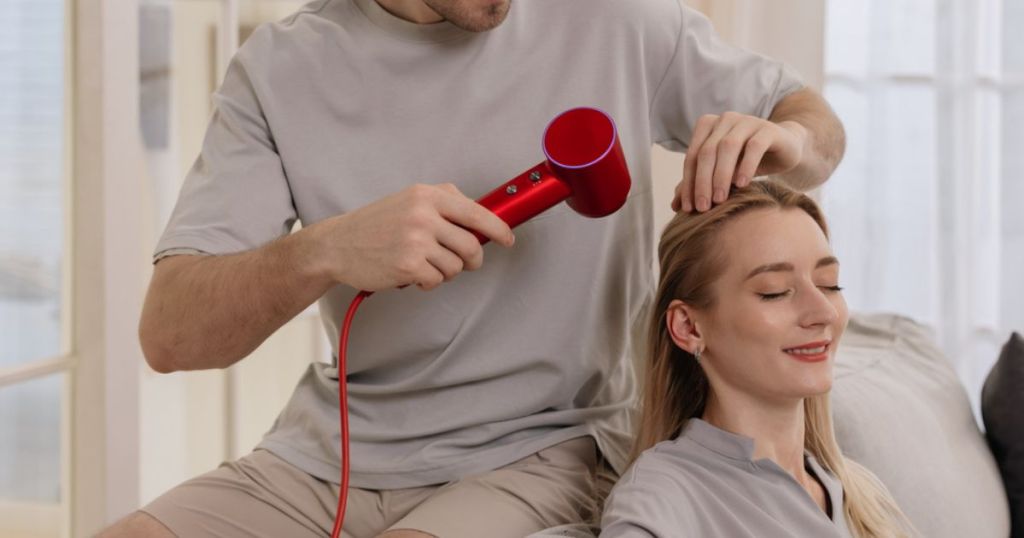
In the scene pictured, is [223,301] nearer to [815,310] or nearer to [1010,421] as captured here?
[815,310]

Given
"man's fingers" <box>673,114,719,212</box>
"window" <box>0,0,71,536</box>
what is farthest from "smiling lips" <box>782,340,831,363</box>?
"window" <box>0,0,71,536</box>

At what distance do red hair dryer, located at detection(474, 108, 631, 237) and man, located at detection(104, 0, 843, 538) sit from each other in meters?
0.16

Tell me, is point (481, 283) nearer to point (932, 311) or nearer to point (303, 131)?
point (303, 131)

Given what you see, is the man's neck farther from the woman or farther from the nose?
the nose

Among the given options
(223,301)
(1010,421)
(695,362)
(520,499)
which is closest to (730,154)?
(695,362)

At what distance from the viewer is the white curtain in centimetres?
301

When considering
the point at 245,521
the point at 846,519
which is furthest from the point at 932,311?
the point at 245,521

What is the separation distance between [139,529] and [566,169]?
0.66 meters

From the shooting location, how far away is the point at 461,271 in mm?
1381

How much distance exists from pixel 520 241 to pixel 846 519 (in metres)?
0.54

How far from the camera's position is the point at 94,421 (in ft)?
6.52

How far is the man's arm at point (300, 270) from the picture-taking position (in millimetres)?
1161

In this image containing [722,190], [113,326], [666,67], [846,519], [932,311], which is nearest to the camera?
[722,190]

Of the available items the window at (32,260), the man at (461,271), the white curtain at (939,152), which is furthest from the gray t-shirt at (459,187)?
the white curtain at (939,152)
